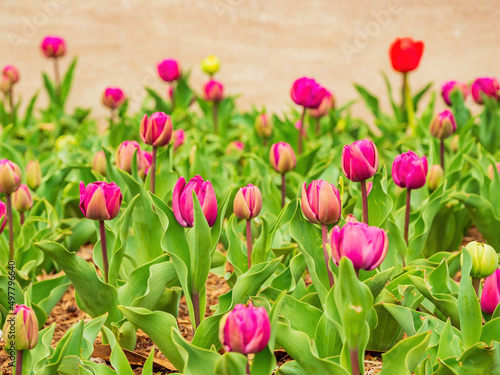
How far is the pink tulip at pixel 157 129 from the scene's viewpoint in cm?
195

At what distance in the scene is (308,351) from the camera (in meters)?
1.30

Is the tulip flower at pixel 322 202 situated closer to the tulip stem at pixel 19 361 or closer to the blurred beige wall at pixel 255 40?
the tulip stem at pixel 19 361

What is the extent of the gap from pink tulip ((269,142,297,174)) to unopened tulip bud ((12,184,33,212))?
2.56ft

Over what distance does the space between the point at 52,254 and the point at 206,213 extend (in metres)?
0.41

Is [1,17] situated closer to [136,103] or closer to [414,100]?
[136,103]

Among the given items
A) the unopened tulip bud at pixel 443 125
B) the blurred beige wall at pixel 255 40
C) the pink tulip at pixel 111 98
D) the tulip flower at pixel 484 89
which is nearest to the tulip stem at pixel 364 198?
the unopened tulip bud at pixel 443 125

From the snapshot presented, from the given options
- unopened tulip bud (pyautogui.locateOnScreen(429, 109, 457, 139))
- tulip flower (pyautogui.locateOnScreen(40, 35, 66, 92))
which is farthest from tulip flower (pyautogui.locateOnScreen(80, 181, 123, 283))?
tulip flower (pyautogui.locateOnScreen(40, 35, 66, 92))

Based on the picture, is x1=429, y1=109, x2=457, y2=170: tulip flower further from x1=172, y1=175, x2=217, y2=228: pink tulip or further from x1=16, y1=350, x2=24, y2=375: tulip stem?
x1=16, y1=350, x2=24, y2=375: tulip stem

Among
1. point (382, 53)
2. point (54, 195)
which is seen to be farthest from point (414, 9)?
point (54, 195)

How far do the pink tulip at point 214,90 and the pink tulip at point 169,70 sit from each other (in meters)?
0.22

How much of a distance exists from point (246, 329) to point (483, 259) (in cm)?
63

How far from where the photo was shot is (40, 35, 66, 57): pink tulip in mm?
4195

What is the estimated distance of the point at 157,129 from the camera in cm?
196

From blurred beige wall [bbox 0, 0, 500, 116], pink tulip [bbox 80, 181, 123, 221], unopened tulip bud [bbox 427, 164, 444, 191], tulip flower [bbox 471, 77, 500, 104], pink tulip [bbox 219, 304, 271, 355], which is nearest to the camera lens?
pink tulip [bbox 219, 304, 271, 355]
